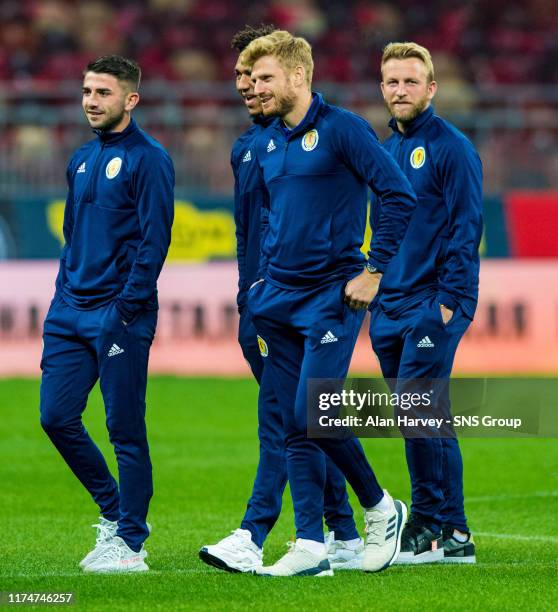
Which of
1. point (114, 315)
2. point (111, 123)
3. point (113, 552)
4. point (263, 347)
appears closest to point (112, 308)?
point (114, 315)

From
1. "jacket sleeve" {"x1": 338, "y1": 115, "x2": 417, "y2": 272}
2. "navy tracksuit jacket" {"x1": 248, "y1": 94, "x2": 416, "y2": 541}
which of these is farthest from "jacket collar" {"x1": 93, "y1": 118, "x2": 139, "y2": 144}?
"jacket sleeve" {"x1": 338, "y1": 115, "x2": 417, "y2": 272}

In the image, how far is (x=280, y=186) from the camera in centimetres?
675

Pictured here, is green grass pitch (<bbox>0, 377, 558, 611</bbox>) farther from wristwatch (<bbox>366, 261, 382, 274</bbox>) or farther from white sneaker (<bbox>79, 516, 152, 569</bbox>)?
wristwatch (<bbox>366, 261, 382, 274</bbox>)

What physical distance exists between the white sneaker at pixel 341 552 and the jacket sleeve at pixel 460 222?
1.28 meters

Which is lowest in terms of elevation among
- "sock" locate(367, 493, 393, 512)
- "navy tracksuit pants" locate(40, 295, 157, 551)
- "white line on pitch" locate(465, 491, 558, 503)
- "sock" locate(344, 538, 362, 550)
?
"white line on pitch" locate(465, 491, 558, 503)

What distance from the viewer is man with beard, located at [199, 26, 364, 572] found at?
274 inches

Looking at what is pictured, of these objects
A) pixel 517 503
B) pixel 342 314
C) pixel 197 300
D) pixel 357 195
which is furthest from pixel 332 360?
pixel 197 300

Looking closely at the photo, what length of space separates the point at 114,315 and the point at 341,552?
5.30ft

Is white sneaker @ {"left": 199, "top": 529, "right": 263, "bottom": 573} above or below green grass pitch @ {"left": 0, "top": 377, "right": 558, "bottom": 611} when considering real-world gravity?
above

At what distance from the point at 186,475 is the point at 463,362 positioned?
6.87m

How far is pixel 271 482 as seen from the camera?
7145 mm

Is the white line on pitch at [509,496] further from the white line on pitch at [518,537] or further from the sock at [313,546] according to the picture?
the sock at [313,546]

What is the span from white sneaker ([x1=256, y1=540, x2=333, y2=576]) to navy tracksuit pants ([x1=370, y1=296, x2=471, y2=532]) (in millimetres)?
939

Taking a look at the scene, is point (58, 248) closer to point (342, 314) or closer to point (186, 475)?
point (186, 475)
